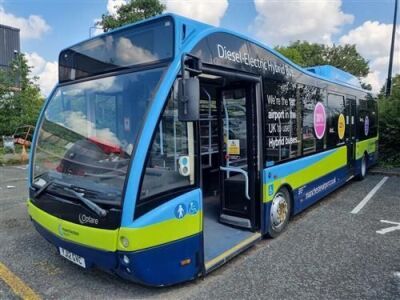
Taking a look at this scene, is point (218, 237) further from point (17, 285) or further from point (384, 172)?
point (384, 172)

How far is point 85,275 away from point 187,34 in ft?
9.64

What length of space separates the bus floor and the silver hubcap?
0.52 metres

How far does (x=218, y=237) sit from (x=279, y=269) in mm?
914

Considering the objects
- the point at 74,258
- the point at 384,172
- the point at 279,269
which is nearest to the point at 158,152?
the point at 74,258

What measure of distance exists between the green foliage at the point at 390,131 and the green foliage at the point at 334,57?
16.7 meters

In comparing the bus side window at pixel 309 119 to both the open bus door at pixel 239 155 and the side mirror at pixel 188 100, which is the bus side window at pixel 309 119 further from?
the side mirror at pixel 188 100

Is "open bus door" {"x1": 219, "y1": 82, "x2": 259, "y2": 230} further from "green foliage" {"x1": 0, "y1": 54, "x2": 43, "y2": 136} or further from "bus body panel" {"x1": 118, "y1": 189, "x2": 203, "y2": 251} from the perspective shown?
"green foliage" {"x1": 0, "y1": 54, "x2": 43, "y2": 136}

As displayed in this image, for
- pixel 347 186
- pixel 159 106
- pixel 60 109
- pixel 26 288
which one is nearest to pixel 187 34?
pixel 159 106

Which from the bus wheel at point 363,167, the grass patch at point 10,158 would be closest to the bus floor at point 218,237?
the bus wheel at point 363,167

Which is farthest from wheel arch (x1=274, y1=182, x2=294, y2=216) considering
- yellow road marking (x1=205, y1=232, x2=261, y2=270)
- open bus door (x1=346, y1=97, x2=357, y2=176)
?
open bus door (x1=346, y1=97, x2=357, y2=176)

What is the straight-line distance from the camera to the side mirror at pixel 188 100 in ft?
9.67

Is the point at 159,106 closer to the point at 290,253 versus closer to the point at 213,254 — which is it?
the point at 213,254

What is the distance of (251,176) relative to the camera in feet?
14.8

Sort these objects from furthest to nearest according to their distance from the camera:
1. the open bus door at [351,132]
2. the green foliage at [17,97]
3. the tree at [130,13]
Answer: the green foliage at [17,97]
the tree at [130,13]
the open bus door at [351,132]
